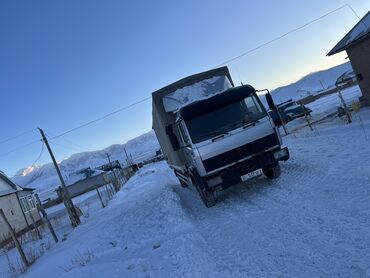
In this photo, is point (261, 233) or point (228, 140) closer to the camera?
point (261, 233)

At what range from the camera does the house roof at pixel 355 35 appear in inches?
757

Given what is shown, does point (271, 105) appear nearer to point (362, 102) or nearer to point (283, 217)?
point (283, 217)

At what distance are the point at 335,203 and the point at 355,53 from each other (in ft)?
54.2

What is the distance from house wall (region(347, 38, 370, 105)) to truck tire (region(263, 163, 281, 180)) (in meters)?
12.5

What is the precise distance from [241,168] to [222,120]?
1379 millimetres

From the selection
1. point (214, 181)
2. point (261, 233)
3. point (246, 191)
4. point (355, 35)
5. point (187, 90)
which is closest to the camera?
point (261, 233)

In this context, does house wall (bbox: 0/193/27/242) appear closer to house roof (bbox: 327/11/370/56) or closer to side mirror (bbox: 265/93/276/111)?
side mirror (bbox: 265/93/276/111)

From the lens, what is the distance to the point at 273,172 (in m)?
10.6

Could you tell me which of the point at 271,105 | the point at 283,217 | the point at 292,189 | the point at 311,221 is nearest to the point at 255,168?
the point at 292,189

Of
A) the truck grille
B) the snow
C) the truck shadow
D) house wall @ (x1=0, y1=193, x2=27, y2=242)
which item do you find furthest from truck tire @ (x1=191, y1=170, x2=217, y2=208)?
house wall @ (x1=0, y1=193, x2=27, y2=242)

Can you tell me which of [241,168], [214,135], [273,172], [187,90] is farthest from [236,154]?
[187,90]

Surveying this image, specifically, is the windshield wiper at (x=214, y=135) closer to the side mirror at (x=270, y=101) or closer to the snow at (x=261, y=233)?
the snow at (x=261, y=233)

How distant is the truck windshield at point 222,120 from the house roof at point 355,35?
38.8 feet

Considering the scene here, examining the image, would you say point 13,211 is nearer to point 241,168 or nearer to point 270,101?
point 241,168
